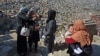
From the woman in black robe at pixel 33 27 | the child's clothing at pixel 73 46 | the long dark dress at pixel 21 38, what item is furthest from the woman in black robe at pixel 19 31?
A: the child's clothing at pixel 73 46

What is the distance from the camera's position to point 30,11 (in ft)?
28.8

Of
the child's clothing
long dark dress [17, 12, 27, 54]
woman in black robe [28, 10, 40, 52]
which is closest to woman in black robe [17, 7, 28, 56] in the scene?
long dark dress [17, 12, 27, 54]

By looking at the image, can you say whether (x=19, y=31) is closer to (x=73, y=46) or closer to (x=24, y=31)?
(x=24, y=31)

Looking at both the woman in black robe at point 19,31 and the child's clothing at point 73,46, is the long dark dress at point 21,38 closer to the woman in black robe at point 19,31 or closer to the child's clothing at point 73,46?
the woman in black robe at point 19,31

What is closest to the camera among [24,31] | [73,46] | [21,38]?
[73,46]

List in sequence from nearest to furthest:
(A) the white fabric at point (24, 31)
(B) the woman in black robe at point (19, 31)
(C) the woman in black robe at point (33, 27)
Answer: (B) the woman in black robe at point (19, 31) → (A) the white fabric at point (24, 31) → (C) the woman in black robe at point (33, 27)

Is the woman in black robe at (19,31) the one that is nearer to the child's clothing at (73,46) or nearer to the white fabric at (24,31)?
the white fabric at (24,31)

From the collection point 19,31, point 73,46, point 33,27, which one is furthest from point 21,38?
point 73,46

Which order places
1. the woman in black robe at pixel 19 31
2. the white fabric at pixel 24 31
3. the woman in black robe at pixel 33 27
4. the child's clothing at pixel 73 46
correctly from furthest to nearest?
1. the woman in black robe at pixel 33 27
2. the white fabric at pixel 24 31
3. the woman in black robe at pixel 19 31
4. the child's clothing at pixel 73 46

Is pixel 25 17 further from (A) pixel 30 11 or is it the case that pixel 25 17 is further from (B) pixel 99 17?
(B) pixel 99 17

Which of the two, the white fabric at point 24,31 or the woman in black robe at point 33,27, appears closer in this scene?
the white fabric at point 24,31

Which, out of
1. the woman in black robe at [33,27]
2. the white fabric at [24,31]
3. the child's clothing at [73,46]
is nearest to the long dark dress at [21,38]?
the white fabric at [24,31]

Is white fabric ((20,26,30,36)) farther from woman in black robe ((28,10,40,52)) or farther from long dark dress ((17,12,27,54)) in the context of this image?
woman in black robe ((28,10,40,52))

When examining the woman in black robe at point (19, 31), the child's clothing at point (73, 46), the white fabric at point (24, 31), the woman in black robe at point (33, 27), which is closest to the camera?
the child's clothing at point (73, 46)
